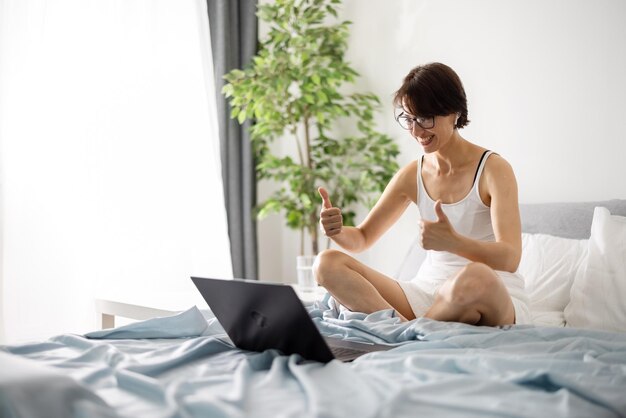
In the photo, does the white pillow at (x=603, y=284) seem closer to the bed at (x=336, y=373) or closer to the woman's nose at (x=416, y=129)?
the bed at (x=336, y=373)

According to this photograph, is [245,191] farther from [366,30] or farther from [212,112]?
[366,30]

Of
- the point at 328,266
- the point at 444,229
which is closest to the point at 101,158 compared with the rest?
the point at 328,266

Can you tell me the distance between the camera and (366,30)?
12.1 feet

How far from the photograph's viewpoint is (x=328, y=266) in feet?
6.40

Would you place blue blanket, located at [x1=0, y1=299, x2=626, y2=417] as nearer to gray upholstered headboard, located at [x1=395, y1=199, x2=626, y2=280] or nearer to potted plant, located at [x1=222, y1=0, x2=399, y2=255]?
gray upholstered headboard, located at [x1=395, y1=199, x2=626, y2=280]

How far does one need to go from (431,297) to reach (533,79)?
4.10 ft

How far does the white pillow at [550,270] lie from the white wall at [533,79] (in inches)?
16.6

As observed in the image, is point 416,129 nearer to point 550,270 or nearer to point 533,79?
point 550,270

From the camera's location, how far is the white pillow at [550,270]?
7.23 ft

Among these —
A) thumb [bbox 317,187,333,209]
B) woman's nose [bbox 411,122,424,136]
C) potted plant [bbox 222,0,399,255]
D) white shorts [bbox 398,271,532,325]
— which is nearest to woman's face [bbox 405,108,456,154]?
woman's nose [bbox 411,122,424,136]

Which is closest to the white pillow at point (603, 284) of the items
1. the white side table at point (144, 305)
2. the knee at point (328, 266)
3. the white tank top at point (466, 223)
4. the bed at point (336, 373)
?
the bed at point (336, 373)

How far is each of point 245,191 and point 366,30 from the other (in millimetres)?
1097

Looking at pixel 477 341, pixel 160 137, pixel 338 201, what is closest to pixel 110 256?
pixel 160 137

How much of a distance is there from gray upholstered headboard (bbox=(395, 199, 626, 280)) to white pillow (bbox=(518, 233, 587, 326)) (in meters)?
0.05
